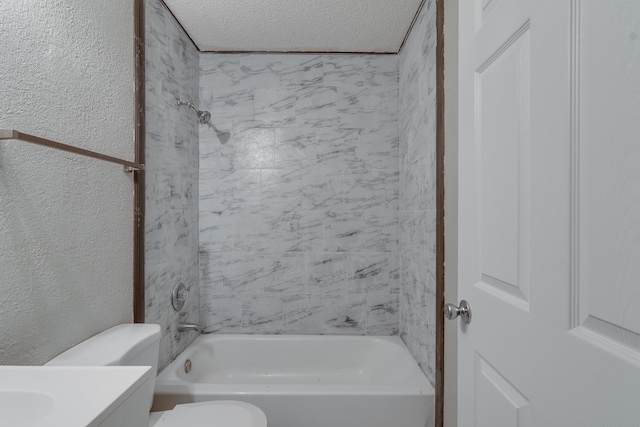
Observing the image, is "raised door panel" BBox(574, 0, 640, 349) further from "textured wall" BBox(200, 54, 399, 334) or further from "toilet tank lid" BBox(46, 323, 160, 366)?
"textured wall" BBox(200, 54, 399, 334)

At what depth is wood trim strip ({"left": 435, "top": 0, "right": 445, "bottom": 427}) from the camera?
1518mm

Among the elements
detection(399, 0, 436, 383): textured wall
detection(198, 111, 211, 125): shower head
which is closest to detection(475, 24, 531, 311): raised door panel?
detection(399, 0, 436, 383): textured wall

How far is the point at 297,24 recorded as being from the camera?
6.57 ft

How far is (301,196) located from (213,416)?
141 centimetres

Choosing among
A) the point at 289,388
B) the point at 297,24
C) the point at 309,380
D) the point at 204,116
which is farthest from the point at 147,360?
the point at 297,24

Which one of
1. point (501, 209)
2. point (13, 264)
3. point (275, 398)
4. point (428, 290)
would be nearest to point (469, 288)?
point (501, 209)

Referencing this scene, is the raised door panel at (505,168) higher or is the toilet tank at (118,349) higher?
the raised door panel at (505,168)

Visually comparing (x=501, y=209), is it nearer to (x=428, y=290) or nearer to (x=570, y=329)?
(x=570, y=329)

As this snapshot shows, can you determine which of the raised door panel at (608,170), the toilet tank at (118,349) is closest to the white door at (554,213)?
the raised door panel at (608,170)

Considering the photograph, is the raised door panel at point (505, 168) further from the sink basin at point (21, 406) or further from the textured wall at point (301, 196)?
the textured wall at point (301, 196)

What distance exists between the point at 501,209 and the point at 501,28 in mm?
394

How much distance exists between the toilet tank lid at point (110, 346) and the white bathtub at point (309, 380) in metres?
0.46

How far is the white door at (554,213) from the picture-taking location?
417mm

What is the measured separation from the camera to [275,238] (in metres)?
2.33
